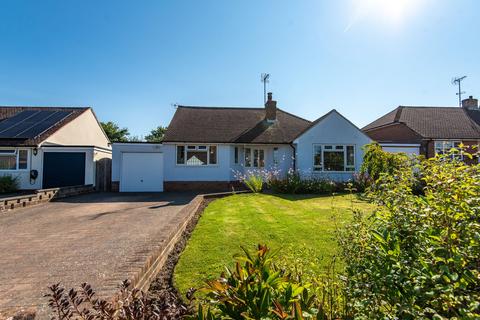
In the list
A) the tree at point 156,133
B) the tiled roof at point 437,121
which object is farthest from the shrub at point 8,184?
the tree at point 156,133

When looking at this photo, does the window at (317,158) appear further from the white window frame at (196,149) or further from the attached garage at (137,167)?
the attached garage at (137,167)

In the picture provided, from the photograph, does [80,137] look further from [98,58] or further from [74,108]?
[98,58]

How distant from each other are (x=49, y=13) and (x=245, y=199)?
36.4ft

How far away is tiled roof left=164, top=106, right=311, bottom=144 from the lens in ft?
58.0

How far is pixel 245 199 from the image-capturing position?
11297mm

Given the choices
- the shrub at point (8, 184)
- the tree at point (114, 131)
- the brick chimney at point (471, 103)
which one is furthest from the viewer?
the tree at point (114, 131)

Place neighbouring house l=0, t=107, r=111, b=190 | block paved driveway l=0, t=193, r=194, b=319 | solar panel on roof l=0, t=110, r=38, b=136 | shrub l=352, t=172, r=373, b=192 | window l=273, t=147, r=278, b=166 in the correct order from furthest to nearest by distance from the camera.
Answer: solar panel on roof l=0, t=110, r=38, b=136, window l=273, t=147, r=278, b=166, neighbouring house l=0, t=107, r=111, b=190, shrub l=352, t=172, r=373, b=192, block paved driveway l=0, t=193, r=194, b=319

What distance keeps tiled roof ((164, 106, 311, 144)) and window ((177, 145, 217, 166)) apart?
1.91 feet

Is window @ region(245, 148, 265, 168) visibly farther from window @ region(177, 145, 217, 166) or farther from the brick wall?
window @ region(177, 145, 217, 166)

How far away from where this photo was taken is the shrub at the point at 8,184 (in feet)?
50.5

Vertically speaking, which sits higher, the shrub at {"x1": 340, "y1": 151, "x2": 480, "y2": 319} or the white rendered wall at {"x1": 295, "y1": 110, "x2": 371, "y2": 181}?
the white rendered wall at {"x1": 295, "y1": 110, "x2": 371, "y2": 181}

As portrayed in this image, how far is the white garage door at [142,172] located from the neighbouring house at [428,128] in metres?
15.2

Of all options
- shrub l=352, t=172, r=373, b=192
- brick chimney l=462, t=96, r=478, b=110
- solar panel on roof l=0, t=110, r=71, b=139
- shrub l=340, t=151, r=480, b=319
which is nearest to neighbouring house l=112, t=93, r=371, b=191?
shrub l=352, t=172, r=373, b=192

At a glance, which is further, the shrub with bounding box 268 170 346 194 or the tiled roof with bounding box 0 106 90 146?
the tiled roof with bounding box 0 106 90 146
